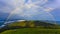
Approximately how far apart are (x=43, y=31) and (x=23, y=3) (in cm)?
42

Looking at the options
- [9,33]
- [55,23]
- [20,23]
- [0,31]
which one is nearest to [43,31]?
[55,23]

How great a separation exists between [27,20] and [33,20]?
7 centimetres

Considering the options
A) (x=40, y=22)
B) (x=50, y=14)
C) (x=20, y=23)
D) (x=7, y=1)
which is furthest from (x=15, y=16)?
(x=50, y=14)

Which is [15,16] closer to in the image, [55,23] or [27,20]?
[27,20]

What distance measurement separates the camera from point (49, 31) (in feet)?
5.45

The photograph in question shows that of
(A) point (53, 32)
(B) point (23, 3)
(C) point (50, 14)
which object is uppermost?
(B) point (23, 3)

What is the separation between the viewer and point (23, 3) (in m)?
1.70

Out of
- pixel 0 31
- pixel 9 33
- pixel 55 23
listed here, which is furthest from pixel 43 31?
pixel 0 31

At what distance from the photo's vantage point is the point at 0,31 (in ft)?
5.49

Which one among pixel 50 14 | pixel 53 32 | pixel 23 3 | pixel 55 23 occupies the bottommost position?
pixel 53 32

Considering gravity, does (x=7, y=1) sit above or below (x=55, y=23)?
above

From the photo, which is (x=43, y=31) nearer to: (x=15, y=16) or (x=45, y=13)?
(x=45, y=13)

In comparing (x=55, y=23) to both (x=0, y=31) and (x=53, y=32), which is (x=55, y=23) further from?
(x=0, y=31)

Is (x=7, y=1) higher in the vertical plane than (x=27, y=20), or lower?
higher
